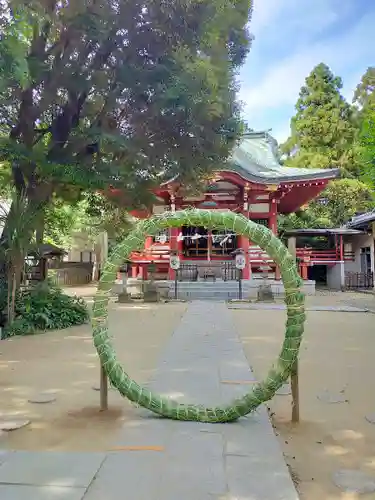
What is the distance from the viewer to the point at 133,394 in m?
3.32

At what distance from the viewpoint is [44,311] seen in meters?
8.30

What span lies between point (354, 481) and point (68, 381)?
304cm

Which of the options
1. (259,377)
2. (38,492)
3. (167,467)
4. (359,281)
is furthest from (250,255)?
(38,492)

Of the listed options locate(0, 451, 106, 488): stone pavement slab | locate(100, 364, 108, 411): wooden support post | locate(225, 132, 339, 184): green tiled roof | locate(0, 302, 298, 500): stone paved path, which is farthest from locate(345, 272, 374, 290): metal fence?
locate(0, 451, 106, 488): stone pavement slab

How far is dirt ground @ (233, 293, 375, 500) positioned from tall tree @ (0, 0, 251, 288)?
14.0ft

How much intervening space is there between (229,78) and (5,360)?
7215mm

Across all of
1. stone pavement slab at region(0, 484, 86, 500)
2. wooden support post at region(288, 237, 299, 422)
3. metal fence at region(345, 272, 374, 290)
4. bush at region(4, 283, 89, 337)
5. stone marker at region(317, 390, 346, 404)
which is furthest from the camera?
metal fence at region(345, 272, 374, 290)

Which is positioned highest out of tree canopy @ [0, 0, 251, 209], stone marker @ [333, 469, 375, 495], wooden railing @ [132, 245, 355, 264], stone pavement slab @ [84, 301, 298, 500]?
tree canopy @ [0, 0, 251, 209]

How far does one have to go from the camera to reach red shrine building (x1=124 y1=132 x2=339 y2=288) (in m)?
15.2

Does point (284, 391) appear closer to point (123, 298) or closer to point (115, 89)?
point (115, 89)

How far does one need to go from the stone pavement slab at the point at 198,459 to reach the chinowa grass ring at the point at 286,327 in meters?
0.10

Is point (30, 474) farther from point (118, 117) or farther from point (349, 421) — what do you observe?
point (118, 117)

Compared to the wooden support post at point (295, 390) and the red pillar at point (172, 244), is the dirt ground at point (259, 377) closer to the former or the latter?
the wooden support post at point (295, 390)

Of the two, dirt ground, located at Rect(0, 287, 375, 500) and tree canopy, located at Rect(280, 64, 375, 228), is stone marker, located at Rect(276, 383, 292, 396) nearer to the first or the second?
dirt ground, located at Rect(0, 287, 375, 500)
